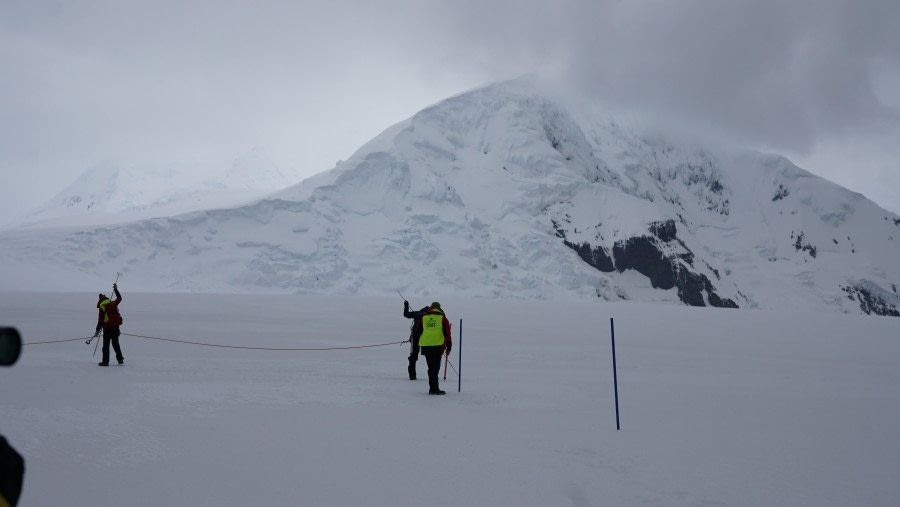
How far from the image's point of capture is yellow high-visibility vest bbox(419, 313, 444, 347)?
9.84 m

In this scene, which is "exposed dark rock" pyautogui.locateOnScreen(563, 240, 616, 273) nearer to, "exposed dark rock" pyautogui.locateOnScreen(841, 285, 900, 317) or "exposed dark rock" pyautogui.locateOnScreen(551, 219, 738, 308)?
"exposed dark rock" pyautogui.locateOnScreen(551, 219, 738, 308)

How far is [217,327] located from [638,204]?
91.0 m

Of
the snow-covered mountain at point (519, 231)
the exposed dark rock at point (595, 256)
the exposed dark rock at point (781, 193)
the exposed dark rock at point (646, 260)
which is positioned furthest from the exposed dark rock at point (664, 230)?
the exposed dark rock at point (781, 193)

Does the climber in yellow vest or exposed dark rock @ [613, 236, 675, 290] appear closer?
the climber in yellow vest

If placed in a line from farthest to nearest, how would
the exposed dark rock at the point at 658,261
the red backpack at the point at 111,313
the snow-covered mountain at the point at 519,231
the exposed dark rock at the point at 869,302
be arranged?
the exposed dark rock at the point at 869,302
the exposed dark rock at the point at 658,261
the snow-covered mountain at the point at 519,231
the red backpack at the point at 111,313

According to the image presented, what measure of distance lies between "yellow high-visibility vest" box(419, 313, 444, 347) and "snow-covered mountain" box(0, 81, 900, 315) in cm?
4788

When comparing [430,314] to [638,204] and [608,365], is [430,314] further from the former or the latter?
[638,204]

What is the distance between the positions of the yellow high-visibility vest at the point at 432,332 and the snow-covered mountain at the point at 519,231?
47.9 m

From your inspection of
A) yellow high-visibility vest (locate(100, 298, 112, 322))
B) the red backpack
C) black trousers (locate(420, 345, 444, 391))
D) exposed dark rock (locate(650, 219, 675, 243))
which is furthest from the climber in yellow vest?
exposed dark rock (locate(650, 219, 675, 243))

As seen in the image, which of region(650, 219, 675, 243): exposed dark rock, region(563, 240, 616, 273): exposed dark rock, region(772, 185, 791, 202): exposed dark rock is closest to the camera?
region(563, 240, 616, 273): exposed dark rock

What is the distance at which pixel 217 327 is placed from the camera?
21.4m

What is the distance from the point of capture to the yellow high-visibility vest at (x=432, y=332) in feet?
32.3

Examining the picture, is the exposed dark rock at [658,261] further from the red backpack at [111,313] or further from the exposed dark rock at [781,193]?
the red backpack at [111,313]

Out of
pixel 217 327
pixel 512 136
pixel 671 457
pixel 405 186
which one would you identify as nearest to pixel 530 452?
pixel 671 457
